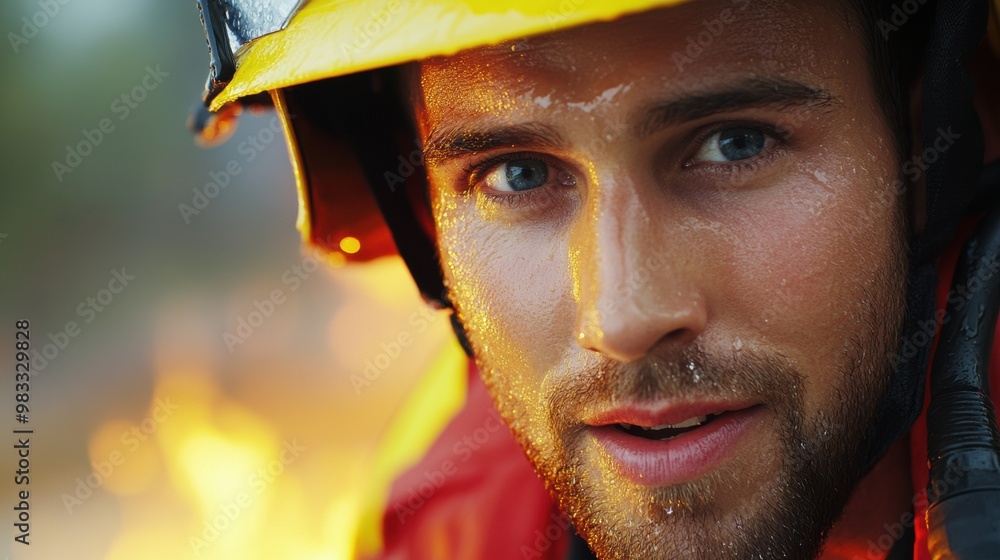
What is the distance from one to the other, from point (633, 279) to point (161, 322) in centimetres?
583

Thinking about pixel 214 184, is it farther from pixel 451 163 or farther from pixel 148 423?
pixel 451 163

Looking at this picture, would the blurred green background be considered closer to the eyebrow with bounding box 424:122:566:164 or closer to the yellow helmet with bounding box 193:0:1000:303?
the yellow helmet with bounding box 193:0:1000:303

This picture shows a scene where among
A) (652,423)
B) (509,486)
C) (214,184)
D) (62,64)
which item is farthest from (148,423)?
(652,423)

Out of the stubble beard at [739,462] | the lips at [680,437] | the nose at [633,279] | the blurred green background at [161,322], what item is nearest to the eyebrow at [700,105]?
the nose at [633,279]

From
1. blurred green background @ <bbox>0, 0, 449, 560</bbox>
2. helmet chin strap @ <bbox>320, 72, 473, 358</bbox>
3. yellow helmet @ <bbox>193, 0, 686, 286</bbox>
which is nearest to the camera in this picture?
yellow helmet @ <bbox>193, 0, 686, 286</bbox>

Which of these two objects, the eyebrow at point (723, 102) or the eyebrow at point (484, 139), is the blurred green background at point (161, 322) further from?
the eyebrow at point (723, 102)

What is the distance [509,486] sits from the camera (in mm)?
2590

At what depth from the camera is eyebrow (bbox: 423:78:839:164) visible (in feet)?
4.75

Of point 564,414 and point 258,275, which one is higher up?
point 258,275

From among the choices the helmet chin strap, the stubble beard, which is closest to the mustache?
the stubble beard

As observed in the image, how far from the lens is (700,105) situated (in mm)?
1452

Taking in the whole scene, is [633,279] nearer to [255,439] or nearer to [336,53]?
[336,53]

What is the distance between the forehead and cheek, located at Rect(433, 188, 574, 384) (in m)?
0.26

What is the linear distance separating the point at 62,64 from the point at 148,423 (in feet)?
11.3
